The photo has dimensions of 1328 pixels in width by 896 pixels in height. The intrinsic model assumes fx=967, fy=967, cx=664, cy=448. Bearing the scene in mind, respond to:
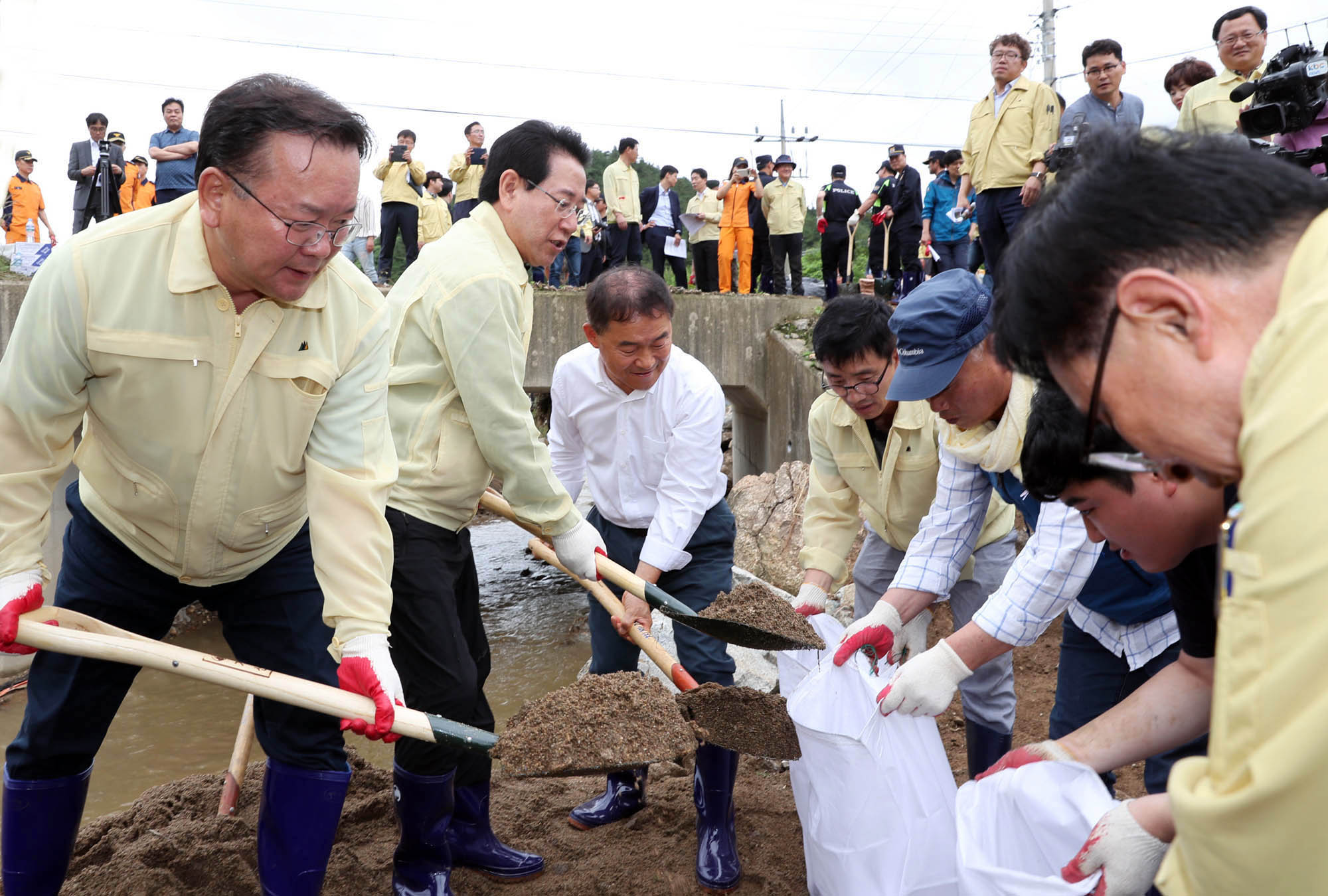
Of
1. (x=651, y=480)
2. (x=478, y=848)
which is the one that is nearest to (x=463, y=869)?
(x=478, y=848)

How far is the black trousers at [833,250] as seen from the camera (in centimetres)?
980

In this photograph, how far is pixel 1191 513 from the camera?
1390mm

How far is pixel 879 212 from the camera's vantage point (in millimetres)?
9656

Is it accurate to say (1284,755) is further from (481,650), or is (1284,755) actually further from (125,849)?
(125,849)

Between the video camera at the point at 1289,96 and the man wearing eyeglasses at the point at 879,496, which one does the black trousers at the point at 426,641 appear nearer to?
the man wearing eyeglasses at the point at 879,496

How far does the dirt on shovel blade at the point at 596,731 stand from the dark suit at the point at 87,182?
8527mm

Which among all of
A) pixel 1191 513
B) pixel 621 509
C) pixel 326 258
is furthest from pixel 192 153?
pixel 1191 513

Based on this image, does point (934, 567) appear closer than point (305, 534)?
No

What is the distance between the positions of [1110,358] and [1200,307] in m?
0.09

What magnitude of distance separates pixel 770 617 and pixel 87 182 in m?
8.96

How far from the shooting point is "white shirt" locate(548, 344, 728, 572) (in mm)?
3191

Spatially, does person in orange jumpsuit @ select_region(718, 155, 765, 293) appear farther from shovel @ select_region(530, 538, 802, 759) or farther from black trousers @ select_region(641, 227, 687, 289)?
shovel @ select_region(530, 538, 802, 759)

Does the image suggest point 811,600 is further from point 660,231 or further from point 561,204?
point 660,231

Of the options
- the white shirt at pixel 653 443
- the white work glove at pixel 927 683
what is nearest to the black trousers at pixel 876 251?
the white shirt at pixel 653 443
